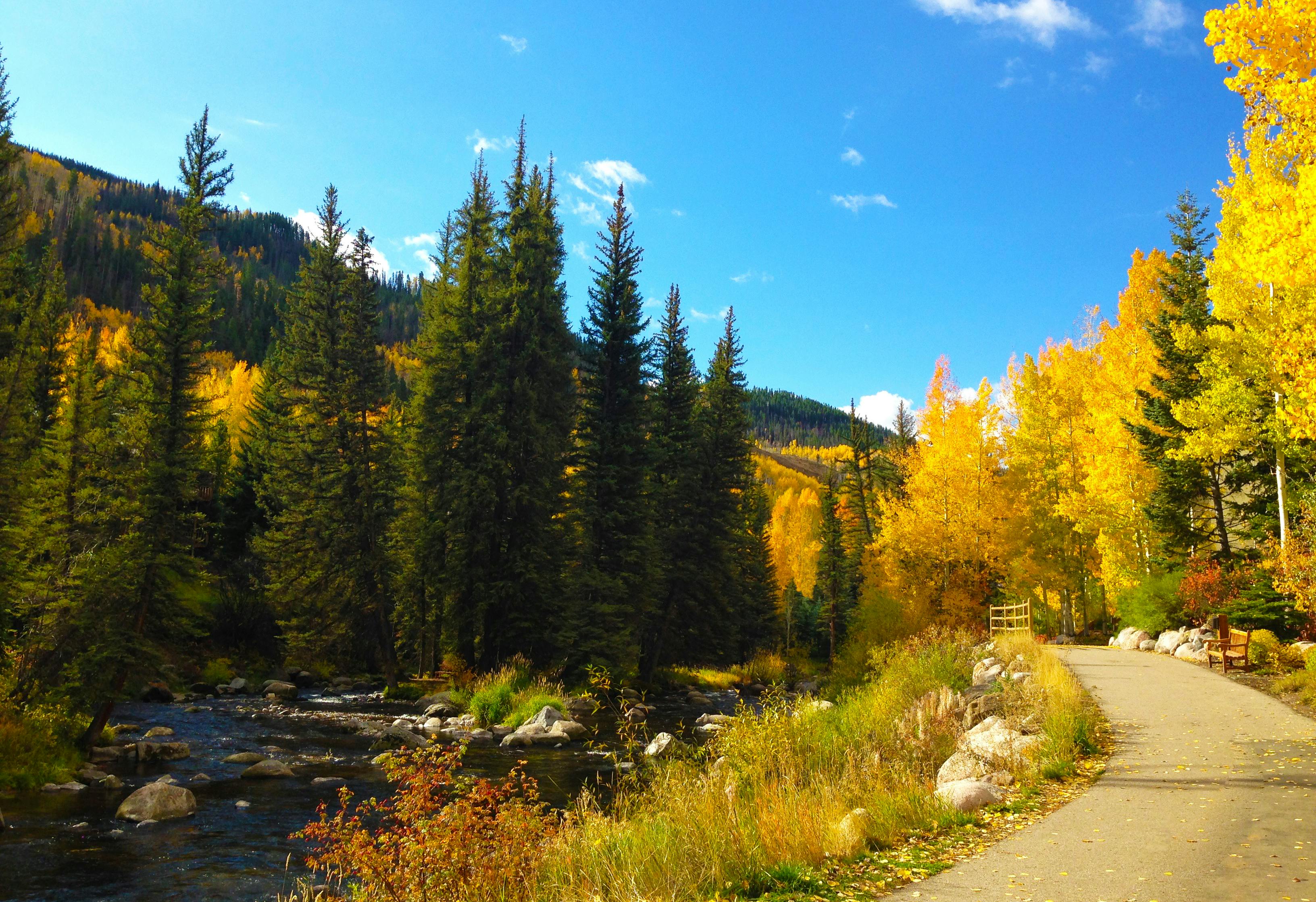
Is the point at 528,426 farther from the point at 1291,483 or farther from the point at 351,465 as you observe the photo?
the point at 1291,483

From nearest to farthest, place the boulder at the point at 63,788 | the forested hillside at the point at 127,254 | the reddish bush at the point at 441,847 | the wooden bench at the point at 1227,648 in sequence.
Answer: the reddish bush at the point at 441,847 → the boulder at the point at 63,788 → the wooden bench at the point at 1227,648 → the forested hillside at the point at 127,254

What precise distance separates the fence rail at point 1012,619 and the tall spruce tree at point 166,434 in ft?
78.2

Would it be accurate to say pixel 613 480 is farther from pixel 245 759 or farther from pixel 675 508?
pixel 245 759

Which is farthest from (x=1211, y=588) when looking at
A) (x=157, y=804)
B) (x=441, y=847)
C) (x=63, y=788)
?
(x=63, y=788)

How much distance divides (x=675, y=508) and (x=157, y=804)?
2472cm

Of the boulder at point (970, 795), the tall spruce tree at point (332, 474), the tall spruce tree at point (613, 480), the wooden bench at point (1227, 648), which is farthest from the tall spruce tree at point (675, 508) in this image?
the boulder at point (970, 795)

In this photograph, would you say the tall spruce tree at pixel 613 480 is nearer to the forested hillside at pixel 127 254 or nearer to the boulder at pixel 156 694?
the boulder at pixel 156 694

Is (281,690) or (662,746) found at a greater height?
(662,746)

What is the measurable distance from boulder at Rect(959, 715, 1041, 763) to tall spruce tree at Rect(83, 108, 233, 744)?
16.4 meters

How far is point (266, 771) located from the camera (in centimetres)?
1370

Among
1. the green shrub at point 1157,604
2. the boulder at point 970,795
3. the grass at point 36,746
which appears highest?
the green shrub at point 1157,604

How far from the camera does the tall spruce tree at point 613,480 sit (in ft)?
85.7


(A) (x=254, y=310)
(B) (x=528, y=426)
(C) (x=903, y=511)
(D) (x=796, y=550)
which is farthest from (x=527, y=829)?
(A) (x=254, y=310)

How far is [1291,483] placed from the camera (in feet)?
66.6
